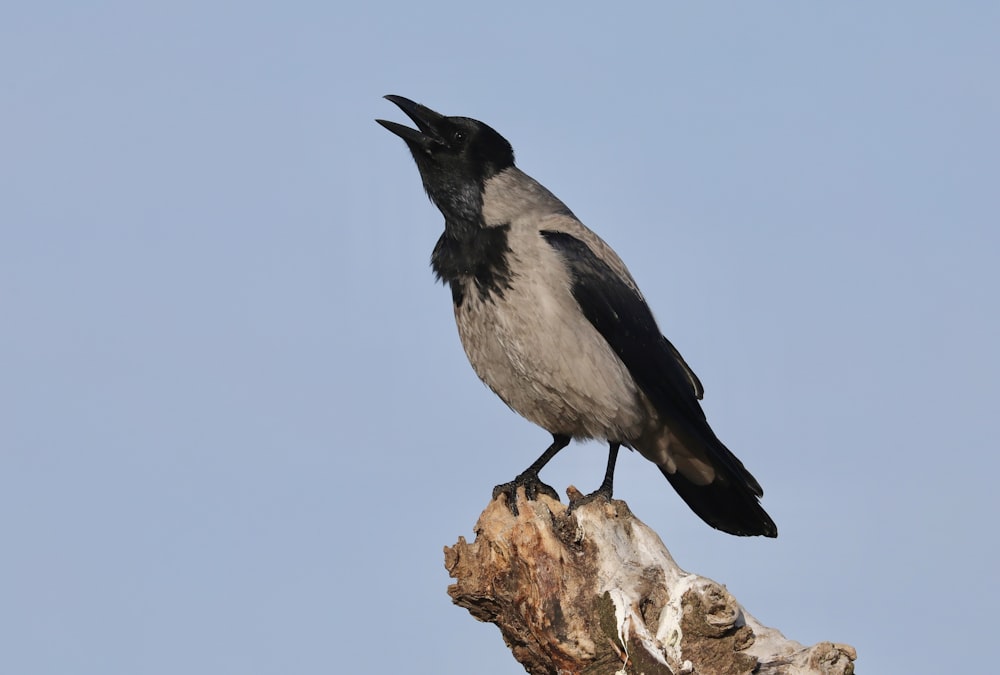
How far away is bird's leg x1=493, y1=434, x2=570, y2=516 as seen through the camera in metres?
7.67

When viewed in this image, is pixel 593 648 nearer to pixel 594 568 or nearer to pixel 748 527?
pixel 594 568

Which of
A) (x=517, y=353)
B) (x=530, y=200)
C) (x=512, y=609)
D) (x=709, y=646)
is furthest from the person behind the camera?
(x=530, y=200)

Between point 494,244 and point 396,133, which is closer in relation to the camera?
point 494,244

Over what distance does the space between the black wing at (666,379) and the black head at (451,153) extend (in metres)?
0.66

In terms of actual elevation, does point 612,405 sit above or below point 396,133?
below

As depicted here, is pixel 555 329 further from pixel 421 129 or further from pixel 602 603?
pixel 602 603

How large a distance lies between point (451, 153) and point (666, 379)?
2.02m

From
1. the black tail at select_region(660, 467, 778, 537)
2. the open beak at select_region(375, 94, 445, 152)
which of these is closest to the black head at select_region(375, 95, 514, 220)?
the open beak at select_region(375, 94, 445, 152)

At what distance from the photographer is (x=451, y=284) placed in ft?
26.9

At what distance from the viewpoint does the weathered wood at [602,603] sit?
245 inches

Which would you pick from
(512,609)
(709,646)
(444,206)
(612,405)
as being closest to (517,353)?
(612,405)

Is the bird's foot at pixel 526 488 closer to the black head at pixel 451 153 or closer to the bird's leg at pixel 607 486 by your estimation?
the bird's leg at pixel 607 486

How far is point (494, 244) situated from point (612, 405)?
4.02ft

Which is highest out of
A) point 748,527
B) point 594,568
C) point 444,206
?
point 444,206
